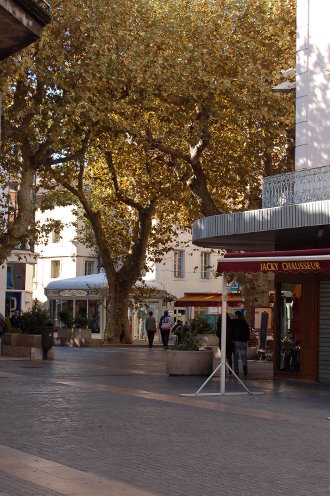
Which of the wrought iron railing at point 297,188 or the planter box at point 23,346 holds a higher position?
the wrought iron railing at point 297,188

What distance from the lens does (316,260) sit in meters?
18.0

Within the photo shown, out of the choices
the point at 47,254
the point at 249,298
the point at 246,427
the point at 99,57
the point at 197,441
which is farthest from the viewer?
the point at 47,254

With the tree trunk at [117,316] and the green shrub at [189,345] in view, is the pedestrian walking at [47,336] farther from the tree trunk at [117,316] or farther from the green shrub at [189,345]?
the tree trunk at [117,316]

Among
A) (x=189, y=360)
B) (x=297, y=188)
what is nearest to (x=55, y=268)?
(x=189, y=360)

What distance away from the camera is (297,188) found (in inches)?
937

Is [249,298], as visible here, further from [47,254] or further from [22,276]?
[47,254]

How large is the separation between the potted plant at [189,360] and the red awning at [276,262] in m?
6.22

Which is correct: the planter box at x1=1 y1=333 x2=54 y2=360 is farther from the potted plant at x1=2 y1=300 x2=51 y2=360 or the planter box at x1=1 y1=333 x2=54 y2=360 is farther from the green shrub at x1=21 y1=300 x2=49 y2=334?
the green shrub at x1=21 y1=300 x2=49 y2=334

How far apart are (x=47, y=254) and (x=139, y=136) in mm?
39401

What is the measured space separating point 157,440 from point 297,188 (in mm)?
12797

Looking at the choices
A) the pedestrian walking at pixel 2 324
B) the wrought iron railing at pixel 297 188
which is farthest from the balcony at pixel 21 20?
the pedestrian walking at pixel 2 324

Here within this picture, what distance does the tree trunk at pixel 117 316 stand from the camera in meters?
48.3

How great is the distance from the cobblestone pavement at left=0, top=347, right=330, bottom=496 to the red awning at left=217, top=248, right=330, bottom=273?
2506mm

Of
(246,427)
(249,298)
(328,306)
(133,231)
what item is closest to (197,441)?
→ (246,427)
